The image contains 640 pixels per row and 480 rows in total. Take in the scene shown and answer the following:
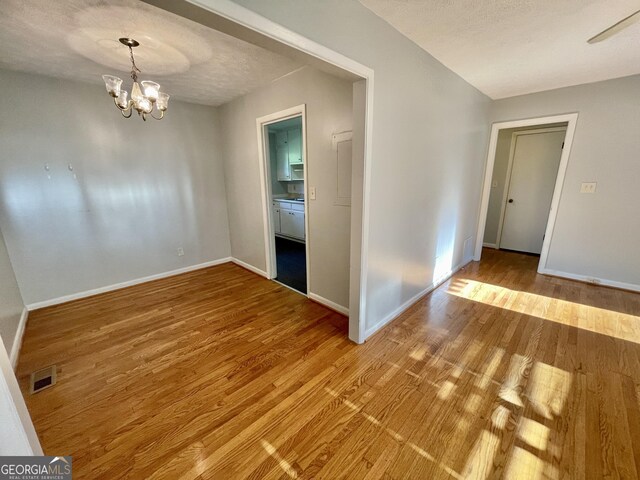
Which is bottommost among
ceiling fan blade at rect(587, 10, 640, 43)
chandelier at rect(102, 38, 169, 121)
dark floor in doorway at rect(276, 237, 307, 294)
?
dark floor in doorway at rect(276, 237, 307, 294)

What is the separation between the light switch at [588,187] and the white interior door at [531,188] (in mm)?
1114

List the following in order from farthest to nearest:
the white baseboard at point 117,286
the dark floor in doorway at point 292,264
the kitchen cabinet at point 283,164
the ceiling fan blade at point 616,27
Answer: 1. the kitchen cabinet at point 283,164
2. the dark floor in doorway at point 292,264
3. the white baseboard at point 117,286
4. the ceiling fan blade at point 616,27

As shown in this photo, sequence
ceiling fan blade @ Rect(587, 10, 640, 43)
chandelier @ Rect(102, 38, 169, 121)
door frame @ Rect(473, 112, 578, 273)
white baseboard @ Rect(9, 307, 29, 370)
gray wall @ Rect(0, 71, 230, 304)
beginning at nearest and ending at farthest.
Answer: ceiling fan blade @ Rect(587, 10, 640, 43)
chandelier @ Rect(102, 38, 169, 121)
white baseboard @ Rect(9, 307, 29, 370)
gray wall @ Rect(0, 71, 230, 304)
door frame @ Rect(473, 112, 578, 273)

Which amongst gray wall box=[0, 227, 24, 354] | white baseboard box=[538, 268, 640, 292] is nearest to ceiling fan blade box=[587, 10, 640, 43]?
white baseboard box=[538, 268, 640, 292]

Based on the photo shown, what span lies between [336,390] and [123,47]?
300cm

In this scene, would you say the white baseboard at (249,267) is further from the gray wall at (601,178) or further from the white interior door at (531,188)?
the white interior door at (531,188)

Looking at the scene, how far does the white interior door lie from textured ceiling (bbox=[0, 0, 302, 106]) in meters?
4.21

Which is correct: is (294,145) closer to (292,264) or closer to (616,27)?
(292,264)

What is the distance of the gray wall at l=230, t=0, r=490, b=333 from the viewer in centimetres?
150

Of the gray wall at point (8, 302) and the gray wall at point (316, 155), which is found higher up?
the gray wall at point (316, 155)

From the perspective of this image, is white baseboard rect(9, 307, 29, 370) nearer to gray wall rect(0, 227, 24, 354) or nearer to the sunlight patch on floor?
gray wall rect(0, 227, 24, 354)

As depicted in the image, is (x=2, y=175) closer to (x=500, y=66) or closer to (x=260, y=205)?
(x=260, y=205)

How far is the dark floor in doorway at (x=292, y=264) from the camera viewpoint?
3461mm

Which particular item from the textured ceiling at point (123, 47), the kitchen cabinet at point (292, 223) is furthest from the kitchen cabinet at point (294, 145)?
Result: the textured ceiling at point (123, 47)
